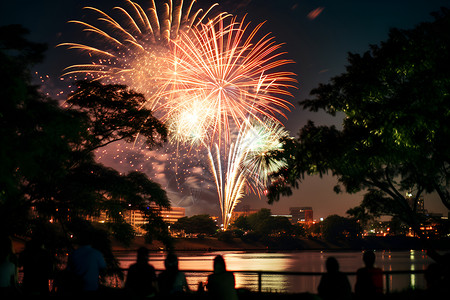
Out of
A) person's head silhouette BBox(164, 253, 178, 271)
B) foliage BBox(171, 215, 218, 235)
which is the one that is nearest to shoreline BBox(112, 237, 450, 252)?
foliage BBox(171, 215, 218, 235)

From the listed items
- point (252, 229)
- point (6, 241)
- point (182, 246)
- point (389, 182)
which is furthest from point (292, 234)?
point (6, 241)

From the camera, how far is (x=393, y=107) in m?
12.5

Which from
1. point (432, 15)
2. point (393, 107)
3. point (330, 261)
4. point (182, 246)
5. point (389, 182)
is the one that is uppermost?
point (432, 15)

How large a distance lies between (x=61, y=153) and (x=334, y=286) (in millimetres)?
7875

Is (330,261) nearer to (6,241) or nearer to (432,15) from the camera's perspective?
(6,241)

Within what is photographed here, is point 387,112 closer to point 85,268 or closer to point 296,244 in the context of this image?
point 85,268

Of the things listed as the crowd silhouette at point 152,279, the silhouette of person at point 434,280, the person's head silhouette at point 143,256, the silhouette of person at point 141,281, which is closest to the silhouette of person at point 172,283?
the crowd silhouette at point 152,279

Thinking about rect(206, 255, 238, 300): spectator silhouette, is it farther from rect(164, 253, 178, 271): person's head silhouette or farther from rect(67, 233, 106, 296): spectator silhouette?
rect(67, 233, 106, 296): spectator silhouette

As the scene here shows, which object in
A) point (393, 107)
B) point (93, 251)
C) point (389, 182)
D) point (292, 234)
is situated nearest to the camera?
point (93, 251)

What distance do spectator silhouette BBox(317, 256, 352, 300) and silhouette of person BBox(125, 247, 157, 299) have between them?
2677 millimetres

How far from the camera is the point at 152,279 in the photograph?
23.4ft

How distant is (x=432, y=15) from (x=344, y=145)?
17.4 feet

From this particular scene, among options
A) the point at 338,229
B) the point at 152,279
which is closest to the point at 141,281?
the point at 152,279

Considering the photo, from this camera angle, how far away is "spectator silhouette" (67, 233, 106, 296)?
7.15m
